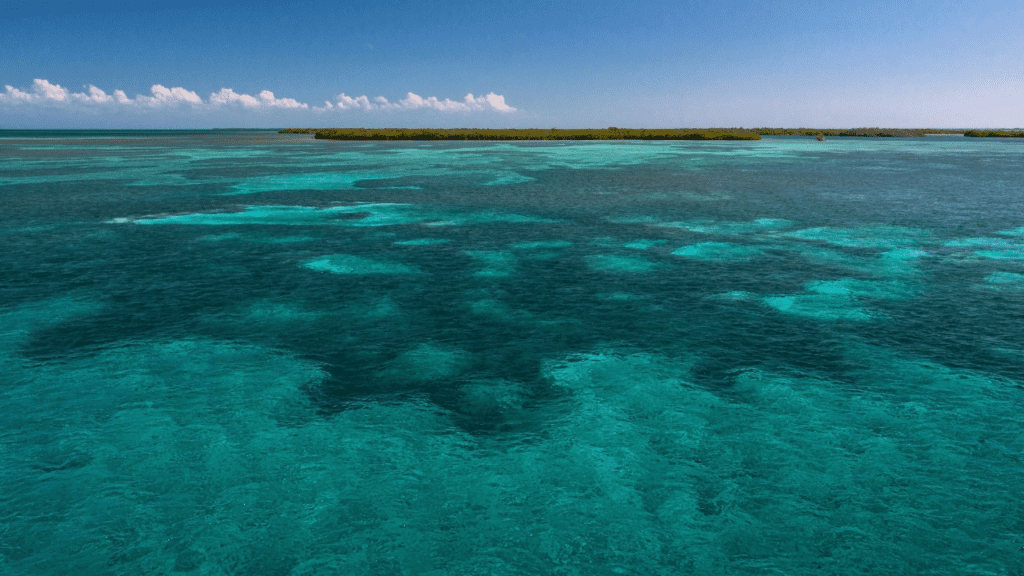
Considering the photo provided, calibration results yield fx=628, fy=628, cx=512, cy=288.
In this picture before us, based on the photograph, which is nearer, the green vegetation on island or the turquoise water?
the turquoise water

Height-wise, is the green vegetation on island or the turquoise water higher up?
the green vegetation on island

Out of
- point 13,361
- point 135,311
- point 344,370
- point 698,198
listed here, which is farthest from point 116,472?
point 698,198

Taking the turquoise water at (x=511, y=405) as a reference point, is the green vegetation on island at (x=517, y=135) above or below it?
above

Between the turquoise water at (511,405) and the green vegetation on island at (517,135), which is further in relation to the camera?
the green vegetation on island at (517,135)

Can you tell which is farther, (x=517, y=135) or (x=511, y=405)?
(x=517, y=135)

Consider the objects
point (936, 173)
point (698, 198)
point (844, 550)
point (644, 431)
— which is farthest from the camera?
point (936, 173)

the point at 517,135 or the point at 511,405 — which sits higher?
the point at 517,135

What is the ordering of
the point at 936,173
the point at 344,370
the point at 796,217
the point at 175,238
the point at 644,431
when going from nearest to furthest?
the point at 644,431, the point at 344,370, the point at 175,238, the point at 796,217, the point at 936,173

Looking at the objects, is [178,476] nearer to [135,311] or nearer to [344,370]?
[344,370]
